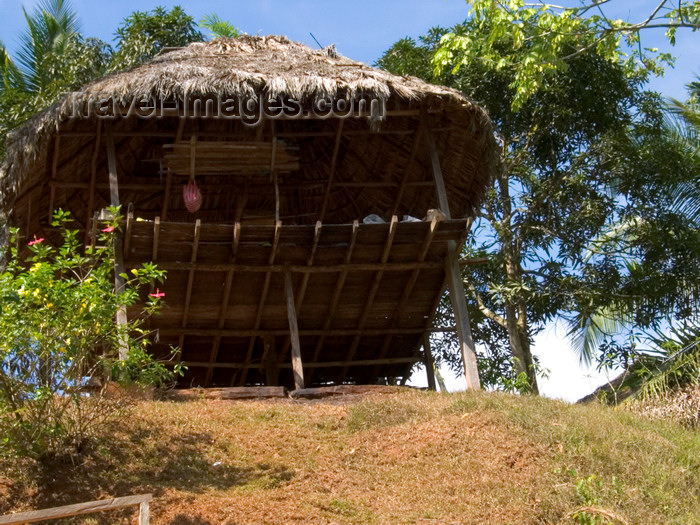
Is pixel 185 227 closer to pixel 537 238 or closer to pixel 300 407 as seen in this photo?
pixel 300 407

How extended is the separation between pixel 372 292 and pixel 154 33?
6868 millimetres

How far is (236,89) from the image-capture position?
9609 mm

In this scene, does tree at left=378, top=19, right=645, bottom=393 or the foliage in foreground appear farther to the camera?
tree at left=378, top=19, right=645, bottom=393

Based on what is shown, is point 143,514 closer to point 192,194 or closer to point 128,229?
point 128,229

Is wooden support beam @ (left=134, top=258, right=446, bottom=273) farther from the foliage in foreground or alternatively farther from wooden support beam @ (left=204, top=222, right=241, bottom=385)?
the foliage in foreground

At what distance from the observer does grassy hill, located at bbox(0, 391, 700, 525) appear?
620 cm

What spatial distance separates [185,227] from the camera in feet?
30.9

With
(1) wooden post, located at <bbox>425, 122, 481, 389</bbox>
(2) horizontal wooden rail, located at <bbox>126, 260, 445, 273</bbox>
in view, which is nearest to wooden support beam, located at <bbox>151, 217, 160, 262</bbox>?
(2) horizontal wooden rail, located at <bbox>126, 260, 445, 273</bbox>

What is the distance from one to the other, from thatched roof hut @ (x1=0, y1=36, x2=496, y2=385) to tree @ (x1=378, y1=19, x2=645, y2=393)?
2.18m

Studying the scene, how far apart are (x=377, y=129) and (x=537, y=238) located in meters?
4.99

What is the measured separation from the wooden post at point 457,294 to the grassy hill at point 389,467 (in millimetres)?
1237

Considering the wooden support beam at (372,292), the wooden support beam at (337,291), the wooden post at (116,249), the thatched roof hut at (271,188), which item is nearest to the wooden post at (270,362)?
the thatched roof hut at (271,188)

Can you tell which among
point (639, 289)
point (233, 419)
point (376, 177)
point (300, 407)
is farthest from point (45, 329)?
point (639, 289)

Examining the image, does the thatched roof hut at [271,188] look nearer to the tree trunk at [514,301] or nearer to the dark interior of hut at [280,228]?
the dark interior of hut at [280,228]
